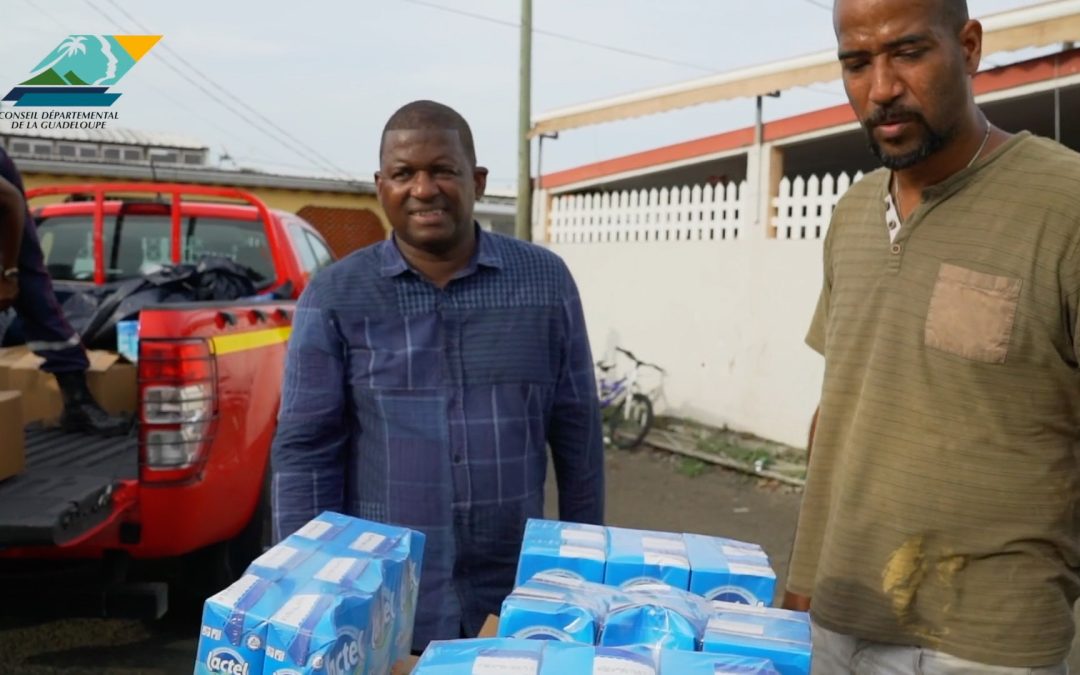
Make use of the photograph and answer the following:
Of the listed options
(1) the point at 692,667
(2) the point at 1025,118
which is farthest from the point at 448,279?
(2) the point at 1025,118

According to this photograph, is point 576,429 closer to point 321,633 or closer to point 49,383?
point 321,633

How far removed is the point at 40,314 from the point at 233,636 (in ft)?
11.0

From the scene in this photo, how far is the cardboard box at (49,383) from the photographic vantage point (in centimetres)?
416

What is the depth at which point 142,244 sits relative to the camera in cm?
552

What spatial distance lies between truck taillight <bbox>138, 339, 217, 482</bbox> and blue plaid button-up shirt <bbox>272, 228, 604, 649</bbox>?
54.8 inches

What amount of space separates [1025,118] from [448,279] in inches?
307

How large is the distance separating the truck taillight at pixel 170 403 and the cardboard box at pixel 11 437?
410 mm

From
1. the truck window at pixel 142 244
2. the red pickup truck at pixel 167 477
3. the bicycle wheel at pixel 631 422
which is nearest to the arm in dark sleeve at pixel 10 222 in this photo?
the red pickup truck at pixel 167 477

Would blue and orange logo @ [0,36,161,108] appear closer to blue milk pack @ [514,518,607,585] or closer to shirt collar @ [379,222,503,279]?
shirt collar @ [379,222,503,279]

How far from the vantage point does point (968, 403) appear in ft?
5.52

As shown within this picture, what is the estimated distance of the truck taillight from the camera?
3.45 meters

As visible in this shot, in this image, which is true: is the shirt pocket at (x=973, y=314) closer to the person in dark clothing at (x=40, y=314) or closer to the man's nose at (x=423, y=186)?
the man's nose at (x=423, y=186)

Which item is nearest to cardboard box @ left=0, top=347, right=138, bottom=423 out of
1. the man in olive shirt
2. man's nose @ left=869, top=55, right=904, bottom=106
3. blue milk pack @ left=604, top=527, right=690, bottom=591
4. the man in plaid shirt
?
the man in plaid shirt

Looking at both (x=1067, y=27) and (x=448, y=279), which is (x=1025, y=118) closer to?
(x=1067, y=27)
